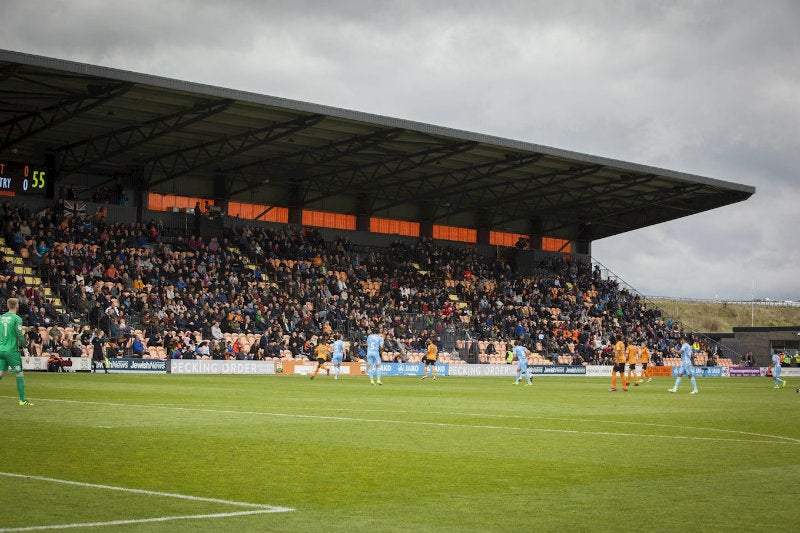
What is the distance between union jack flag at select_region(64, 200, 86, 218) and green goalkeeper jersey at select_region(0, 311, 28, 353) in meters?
36.2

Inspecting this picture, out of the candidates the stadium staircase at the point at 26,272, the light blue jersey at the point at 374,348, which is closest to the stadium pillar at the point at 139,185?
the stadium staircase at the point at 26,272

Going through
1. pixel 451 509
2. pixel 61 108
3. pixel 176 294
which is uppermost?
pixel 61 108

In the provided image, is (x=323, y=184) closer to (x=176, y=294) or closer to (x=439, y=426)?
(x=176, y=294)

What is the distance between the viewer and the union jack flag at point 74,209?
5388 cm

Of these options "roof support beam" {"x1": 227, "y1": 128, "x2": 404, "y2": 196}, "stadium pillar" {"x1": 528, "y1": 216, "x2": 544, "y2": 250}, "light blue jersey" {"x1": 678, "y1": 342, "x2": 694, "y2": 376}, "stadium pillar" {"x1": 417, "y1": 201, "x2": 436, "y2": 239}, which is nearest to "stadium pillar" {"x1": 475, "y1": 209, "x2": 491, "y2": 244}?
"stadium pillar" {"x1": 417, "y1": 201, "x2": 436, "y2": 239}

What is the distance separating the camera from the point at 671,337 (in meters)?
79.3

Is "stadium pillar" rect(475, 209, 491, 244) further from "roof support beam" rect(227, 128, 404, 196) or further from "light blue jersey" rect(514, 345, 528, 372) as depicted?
"light blue jersey" rect(514, 345, 528, 372)

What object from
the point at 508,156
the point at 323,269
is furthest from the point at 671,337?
the point at 323,269

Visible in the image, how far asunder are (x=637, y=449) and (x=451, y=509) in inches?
239

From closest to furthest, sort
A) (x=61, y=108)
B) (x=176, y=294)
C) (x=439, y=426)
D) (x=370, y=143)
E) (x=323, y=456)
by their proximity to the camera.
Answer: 1. (x=323, y=456)
2. (x=439, y=426)
3. (x=61, y=108)
4. (x=176, y=294)
5. (x=370, y=143)

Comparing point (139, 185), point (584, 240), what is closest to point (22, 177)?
point (139, 185)

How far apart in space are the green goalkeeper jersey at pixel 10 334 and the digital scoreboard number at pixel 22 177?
2550cm

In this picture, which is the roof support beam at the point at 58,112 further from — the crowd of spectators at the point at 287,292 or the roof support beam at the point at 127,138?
the crowd of spectators at the point at 287,292

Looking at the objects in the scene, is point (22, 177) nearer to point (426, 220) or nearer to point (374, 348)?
point (374, 348)
